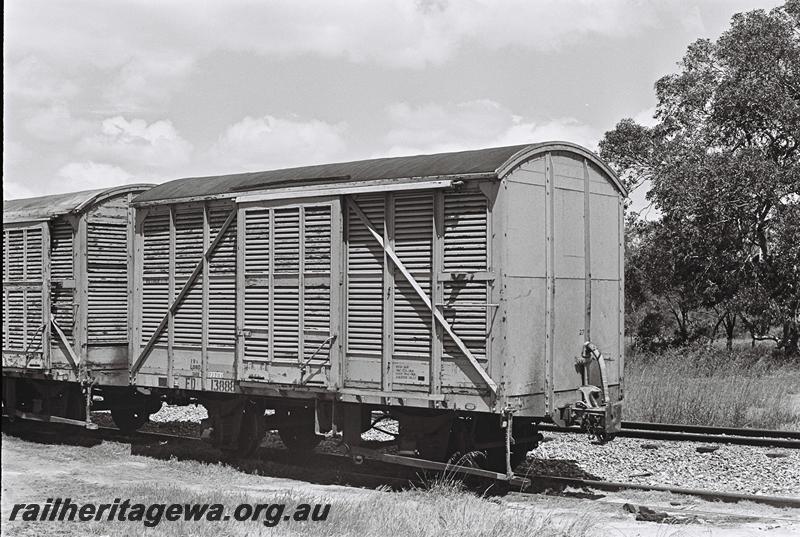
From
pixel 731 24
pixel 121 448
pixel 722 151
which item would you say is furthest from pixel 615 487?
pixel 731 24

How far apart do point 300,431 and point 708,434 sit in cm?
615

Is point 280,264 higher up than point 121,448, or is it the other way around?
point 280,264

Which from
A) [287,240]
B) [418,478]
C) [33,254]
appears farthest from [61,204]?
[418,478]

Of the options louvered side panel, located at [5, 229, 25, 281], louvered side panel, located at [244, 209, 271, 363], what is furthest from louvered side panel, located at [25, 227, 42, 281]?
Answer: louvered side panel, located at [244, 209, 271, 363]

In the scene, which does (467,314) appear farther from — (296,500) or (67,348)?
(67,348)

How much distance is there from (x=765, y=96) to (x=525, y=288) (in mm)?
20037

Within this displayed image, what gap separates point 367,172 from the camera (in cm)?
1075

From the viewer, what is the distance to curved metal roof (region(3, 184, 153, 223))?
14.1m

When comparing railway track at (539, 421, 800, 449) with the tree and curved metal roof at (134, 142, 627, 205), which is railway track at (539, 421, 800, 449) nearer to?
curved metal roof at (134, 142, 627, 205)

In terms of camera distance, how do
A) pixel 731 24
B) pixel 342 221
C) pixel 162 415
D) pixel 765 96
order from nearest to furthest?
pixel 342 221 → pixel 162 415 → pixel 765 96 → pixel 731 24

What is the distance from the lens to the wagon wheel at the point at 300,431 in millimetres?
12258

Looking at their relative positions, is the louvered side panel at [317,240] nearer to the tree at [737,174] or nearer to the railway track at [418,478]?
the railway track at [418,478]

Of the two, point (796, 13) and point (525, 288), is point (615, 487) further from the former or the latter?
point (796, 13)

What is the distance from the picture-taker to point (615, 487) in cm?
1032
